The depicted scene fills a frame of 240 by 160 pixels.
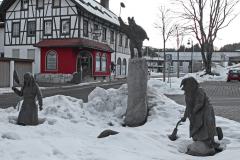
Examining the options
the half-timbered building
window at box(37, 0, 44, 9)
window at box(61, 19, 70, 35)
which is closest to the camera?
the half-timbered building

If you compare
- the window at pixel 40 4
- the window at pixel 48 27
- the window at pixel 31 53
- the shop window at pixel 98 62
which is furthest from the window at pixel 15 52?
the shop window at pixel 98 62

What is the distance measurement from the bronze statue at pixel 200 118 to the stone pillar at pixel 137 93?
3.25m

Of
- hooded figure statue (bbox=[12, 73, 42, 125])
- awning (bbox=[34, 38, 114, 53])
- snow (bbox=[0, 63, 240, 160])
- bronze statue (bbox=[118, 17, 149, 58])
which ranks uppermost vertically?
awning (bbox=[34, 38, 114, 53])

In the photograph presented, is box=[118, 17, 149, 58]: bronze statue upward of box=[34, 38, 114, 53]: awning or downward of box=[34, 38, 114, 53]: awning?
downward

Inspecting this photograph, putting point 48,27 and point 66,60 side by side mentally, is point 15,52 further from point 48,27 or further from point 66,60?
point 66,60

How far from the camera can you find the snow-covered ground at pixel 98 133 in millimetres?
6199

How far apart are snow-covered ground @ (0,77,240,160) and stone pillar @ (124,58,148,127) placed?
0.33 m

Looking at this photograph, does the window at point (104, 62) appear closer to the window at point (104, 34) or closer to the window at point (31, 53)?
the window at point (104, 34)

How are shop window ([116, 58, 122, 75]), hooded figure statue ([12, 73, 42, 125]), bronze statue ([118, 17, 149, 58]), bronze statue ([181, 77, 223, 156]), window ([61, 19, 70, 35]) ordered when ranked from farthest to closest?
shop window ([116, 58, 122, 75])
window ([61, 19, 70, 35])
bronze statue ([118, 17, 149, 58])
hooded figure statue ([12, 73, 42, 125])
bronze statue ([181, 77, 223, 156])

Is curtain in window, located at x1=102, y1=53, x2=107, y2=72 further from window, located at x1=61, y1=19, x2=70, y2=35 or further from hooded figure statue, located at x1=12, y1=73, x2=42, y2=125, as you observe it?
hooded figure statue, located at x1=12, y1=73, x2=42, y2=125

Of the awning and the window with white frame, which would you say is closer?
the awning

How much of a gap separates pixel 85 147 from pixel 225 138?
3.31 meters

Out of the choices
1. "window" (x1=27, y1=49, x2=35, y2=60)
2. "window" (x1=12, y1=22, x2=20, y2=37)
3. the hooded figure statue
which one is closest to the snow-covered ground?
the hooded figure statue

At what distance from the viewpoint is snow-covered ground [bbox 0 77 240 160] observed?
620cm
